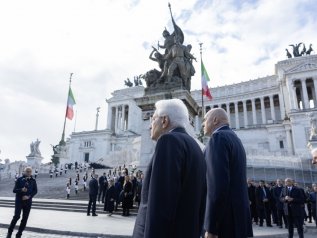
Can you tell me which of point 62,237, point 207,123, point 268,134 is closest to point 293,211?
point 207,123

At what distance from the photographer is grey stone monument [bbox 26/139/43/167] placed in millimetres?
46062

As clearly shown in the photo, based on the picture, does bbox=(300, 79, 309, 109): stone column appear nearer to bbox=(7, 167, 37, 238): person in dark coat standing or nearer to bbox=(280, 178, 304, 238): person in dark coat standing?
bbox=(280, 178, 304, 238): person in dark coat standing

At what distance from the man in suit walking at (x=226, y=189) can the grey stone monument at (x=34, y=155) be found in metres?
48.2

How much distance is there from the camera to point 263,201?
9812mm

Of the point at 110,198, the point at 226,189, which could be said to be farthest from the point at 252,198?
the point at 226,189

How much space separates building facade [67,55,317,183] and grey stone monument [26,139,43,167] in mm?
10650

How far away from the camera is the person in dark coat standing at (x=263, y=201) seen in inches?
375

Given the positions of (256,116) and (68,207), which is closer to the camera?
(68,207)

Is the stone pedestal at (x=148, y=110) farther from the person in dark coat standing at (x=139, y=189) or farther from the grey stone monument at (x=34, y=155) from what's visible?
the grey stone monument at (x=34, y=155)

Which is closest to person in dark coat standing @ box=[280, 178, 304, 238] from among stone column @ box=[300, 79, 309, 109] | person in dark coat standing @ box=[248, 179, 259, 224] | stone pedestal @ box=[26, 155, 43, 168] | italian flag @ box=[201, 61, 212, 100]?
person in dark coat standing @ box=[248, 179, 259, 224]

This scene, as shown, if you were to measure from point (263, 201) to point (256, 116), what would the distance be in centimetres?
6104

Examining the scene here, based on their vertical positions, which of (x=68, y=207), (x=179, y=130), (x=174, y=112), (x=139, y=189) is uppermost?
(x=174, y=112)

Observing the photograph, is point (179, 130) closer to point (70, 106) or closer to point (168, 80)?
point (168, 80)

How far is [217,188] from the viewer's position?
8.45 feet
